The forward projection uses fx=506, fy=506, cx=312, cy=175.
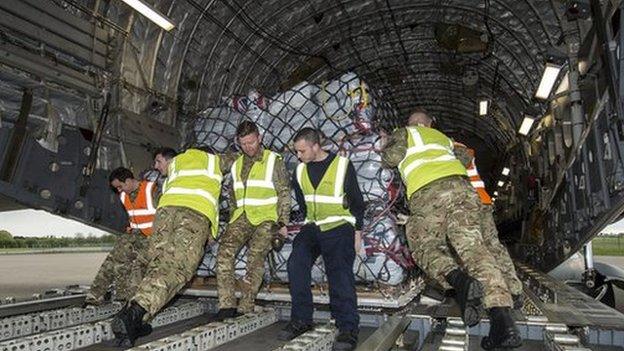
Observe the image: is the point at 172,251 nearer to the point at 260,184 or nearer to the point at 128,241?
the point at 260,184

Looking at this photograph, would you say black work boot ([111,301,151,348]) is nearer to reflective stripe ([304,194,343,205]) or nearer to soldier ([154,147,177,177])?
reflective stripe ([304,194,343,205])

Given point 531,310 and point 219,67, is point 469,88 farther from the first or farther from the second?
point 531,310

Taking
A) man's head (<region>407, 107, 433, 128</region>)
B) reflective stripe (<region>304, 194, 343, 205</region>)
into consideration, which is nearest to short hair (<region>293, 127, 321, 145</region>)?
reflective stripe (<region>304, 194, 343, 205</region>)

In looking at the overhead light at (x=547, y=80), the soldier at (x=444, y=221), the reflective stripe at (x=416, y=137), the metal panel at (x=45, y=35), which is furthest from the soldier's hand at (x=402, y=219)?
the overhead light at (x=547, y=80)

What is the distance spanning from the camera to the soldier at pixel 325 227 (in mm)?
4012

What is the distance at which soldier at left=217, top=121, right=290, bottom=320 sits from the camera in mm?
4688

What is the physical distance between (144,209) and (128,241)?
0.73 metres

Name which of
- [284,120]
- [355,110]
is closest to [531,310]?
[355,110]

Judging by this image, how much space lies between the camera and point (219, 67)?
9523mm

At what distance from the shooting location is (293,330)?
4.04m

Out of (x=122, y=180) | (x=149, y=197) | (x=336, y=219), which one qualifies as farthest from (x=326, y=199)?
(x=122, y=180)

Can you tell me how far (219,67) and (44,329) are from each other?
614 centimetres

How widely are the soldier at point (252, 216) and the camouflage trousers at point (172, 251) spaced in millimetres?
356

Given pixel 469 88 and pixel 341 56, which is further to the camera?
pixel 469 88
